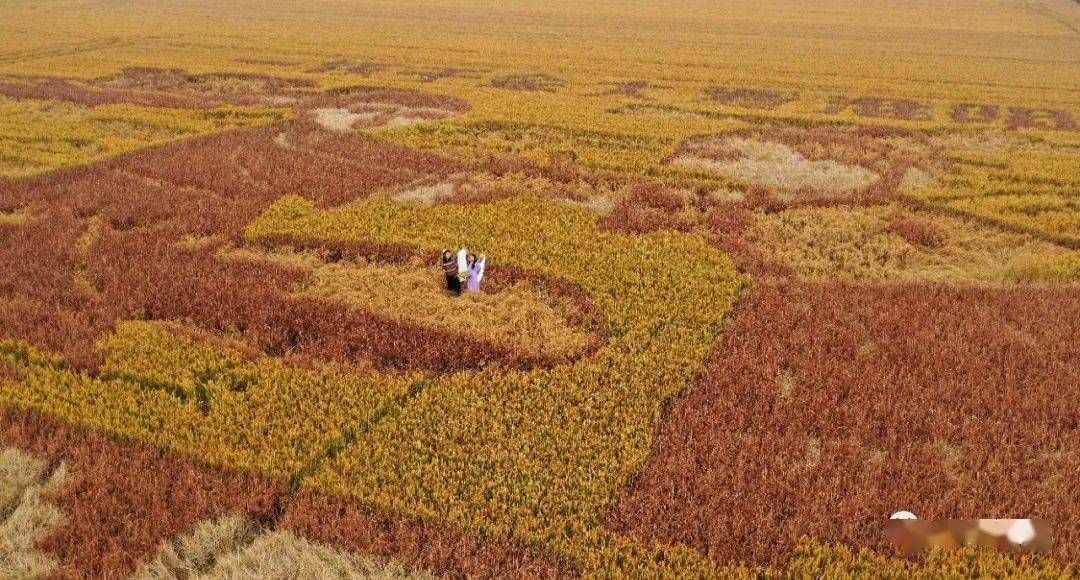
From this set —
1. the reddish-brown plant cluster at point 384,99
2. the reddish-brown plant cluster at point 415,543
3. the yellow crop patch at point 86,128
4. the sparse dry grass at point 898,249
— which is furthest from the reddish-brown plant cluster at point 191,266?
the reddish-brown plant cluster at point 384,99

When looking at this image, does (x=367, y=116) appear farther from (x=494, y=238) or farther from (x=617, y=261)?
(x=617, y=261)

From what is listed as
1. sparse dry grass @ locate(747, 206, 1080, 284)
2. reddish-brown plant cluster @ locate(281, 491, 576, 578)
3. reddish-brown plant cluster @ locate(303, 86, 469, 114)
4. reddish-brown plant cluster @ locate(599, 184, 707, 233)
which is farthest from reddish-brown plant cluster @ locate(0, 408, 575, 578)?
reddish-brown plant cluster @ locate(303, 86, 469, 114)

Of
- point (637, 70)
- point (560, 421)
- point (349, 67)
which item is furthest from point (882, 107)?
point (349, 67)

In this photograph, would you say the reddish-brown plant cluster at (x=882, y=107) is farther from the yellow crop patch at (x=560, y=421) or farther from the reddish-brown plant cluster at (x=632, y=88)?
the yellow crop patch at (x=560, y=421)

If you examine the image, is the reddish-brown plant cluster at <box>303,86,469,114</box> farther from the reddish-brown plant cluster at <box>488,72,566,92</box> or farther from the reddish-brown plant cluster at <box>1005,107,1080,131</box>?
the reddish-brown plant cluster at <box>1005,107,1080,131</box>

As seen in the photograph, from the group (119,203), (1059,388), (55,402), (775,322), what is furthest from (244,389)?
(1059,388)
